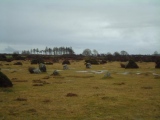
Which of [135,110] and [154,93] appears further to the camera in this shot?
[154,93]

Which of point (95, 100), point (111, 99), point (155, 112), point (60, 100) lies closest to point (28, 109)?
point (60, 100)

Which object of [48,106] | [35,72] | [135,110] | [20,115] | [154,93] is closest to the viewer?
[20,115]

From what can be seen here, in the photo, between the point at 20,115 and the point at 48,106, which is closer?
the point at 20,115

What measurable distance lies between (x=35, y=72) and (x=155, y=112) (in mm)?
33517

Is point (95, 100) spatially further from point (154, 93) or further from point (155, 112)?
point (154, 93)

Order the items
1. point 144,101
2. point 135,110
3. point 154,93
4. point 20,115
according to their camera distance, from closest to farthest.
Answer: point 20,115
point 135,110
point 144,101
point 154,93

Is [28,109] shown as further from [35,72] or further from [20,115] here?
[35,72]

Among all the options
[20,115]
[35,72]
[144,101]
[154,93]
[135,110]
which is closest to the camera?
[20,115]

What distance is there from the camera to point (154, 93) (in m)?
24.3

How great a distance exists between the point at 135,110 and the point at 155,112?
1360 millimetres

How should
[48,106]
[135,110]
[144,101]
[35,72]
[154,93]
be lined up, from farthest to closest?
[35,72] → [154,93] → [144,101] → [48,106] → [135,110]

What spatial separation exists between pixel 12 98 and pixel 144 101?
37.0 ft

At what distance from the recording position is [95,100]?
20750 millimetres

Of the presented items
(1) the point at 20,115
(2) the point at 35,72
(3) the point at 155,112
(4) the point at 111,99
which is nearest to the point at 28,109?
(1) the point at 20,115
